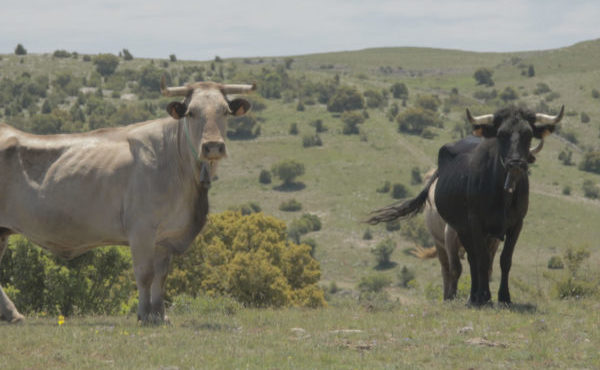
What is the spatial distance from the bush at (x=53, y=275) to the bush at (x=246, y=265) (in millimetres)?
5838

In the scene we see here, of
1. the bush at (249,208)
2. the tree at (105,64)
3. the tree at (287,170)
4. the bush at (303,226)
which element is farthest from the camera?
the tree at (105,64)

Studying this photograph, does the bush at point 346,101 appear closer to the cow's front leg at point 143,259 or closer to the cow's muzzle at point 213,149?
the cow's front leg at point 143,259

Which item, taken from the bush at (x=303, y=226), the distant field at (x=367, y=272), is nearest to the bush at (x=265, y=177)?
the distant field at (x=367, y=272)

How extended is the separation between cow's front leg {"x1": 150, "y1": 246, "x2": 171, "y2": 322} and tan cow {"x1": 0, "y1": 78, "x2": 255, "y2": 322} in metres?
0.01

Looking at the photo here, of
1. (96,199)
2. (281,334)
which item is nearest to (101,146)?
(96,199)

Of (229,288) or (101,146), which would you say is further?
(229,288)

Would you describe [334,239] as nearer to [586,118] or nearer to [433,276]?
[433,276]

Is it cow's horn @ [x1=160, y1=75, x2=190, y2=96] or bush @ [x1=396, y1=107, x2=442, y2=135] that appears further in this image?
bush @ [x1=396, y1=107, x2=442, y2=135]

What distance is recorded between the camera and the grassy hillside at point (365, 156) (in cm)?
9512

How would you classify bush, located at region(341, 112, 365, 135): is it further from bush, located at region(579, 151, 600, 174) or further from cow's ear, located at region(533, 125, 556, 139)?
cow's ear, located at region(533, 125, 556, 139)

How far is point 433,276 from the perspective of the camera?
84.5 metres

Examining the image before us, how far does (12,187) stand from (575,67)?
19210cm

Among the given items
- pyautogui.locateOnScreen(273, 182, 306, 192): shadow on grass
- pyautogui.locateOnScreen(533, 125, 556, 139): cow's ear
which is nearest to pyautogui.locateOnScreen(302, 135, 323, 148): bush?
pyautogui.locateOnScreen(273, 182, 306, 192): shadow on grass

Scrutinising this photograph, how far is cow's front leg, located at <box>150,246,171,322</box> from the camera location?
10.6 metres
